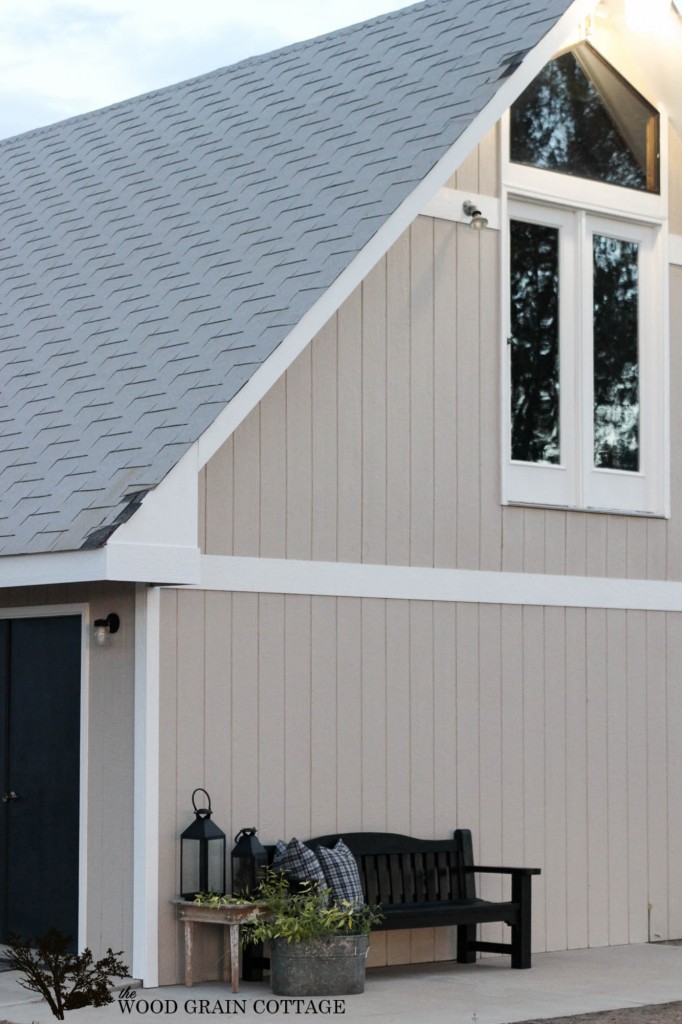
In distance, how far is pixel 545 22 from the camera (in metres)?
11.6

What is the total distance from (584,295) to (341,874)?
4627mm

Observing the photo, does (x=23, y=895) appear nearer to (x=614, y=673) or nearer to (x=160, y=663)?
(x=160, y=663)

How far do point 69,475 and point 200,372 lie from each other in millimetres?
950

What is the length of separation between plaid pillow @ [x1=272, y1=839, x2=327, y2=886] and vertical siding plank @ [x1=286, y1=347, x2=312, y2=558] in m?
1.76

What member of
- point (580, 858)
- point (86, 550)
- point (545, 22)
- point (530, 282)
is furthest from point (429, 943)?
point (545, 22)

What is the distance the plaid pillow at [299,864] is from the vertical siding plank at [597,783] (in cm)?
272

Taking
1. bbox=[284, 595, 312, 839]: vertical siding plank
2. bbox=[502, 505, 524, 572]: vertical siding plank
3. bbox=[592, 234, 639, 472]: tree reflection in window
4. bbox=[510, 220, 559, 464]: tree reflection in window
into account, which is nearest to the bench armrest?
bbox=[284, 595, 312, 839]: vertical siding plank

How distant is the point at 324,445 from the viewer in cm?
1065

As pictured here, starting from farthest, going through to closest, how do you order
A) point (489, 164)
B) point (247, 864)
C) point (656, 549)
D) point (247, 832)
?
1. point (656, 549)
2. point (489, 164)
3. point (247, 832)
4. point (247, 864)

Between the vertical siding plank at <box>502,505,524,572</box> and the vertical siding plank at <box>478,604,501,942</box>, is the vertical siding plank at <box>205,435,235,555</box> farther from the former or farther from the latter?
the vertical siding plank at <box>502,505,524,572</box>

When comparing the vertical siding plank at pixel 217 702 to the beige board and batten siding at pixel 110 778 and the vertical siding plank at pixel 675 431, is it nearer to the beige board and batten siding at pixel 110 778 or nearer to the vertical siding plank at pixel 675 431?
the beige board and batten siding at pixel 110 778

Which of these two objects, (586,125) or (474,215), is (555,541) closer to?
(474,215)

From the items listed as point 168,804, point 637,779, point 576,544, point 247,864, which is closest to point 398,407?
point 576,544

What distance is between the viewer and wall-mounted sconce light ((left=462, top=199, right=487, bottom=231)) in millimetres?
11266
